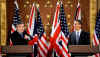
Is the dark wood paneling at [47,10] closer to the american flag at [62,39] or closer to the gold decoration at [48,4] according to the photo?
the gold decoration at [48,4]

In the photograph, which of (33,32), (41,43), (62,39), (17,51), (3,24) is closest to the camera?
(17,51)

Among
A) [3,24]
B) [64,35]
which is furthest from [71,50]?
[3,24]

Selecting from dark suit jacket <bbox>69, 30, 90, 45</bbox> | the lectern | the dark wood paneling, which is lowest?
the lectern

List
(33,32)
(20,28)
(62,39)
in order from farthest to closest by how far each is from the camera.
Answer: (33,32), (62,39), (20,28)

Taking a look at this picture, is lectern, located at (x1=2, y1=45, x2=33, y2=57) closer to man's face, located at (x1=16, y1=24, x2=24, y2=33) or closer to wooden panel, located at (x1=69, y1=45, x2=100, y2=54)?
man's face, located at (x1=16, y1=24, x2=24, y2=33)

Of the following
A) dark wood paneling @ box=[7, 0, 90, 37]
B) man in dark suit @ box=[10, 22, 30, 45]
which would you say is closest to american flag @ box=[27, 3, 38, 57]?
man in dark suit @ box=[10, 22, 30, 45]

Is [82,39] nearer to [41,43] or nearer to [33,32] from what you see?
[41,43]

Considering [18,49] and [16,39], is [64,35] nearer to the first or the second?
[16,39]

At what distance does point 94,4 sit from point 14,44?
4124 millimetres

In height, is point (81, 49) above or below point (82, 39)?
below

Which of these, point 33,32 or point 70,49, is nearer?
point 70,49

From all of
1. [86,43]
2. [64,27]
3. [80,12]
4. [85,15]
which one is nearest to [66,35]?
[64,27]

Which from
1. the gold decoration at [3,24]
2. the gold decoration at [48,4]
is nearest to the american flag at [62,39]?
the gold decoration at [48,4]

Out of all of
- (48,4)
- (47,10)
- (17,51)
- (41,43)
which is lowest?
(17,51)
